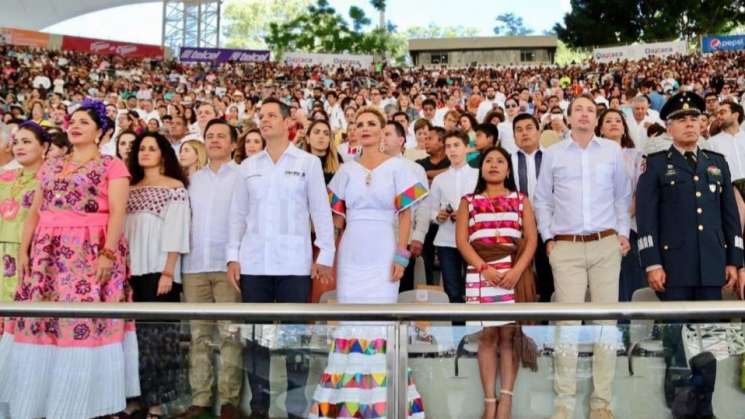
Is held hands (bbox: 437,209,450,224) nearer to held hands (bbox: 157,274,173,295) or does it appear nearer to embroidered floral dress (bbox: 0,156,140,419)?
held hands (bbox: 157,274,173,295)

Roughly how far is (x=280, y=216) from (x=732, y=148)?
421cm

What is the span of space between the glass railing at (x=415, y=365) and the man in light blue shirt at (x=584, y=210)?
1121 millimetres

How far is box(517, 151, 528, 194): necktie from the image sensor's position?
5496 millimetres

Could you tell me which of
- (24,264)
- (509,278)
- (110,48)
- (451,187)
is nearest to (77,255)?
(24,264)

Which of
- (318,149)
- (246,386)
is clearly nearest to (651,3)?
(318,149)

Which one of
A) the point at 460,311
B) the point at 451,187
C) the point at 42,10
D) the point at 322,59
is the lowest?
the point at 460,311

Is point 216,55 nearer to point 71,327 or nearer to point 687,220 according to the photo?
point 687,220

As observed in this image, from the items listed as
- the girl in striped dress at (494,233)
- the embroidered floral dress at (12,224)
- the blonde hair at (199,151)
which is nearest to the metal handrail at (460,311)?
the girl in striped dress at (494,233)

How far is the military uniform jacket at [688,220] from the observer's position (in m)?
3.83

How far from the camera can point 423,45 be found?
47.3m

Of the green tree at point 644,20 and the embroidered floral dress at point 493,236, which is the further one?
the green tree at point 644,20

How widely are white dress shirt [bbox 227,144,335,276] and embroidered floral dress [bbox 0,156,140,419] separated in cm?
63

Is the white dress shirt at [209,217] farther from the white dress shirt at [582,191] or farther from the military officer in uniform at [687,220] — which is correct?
the military officer in uniform at [687,220]

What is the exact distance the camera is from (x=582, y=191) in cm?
416
